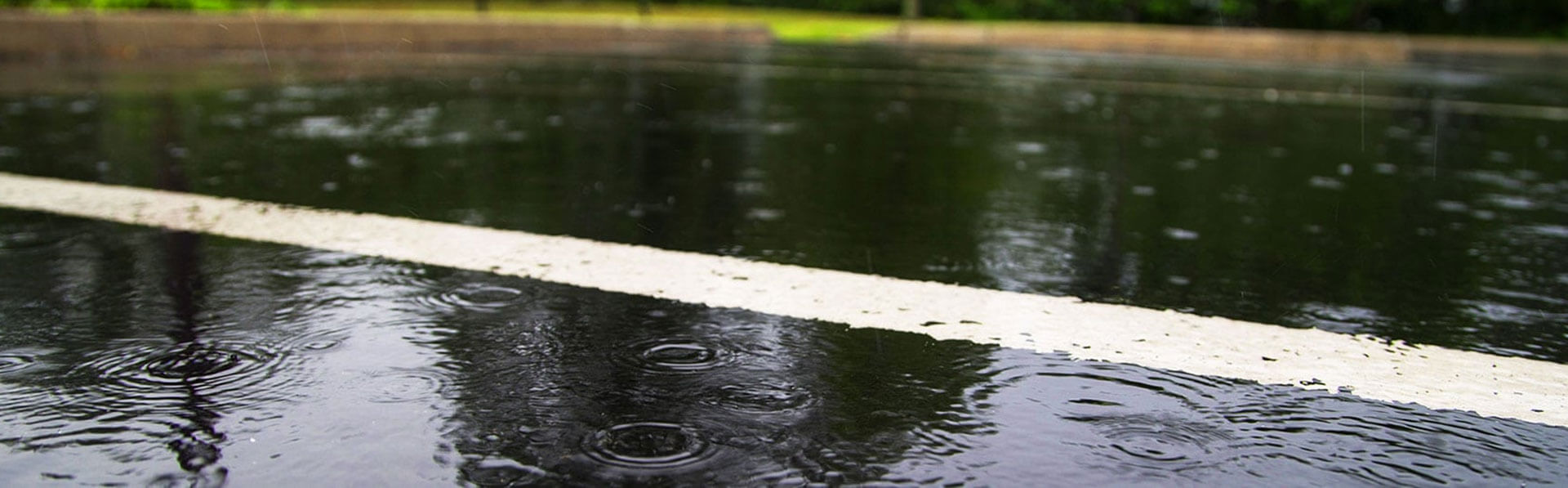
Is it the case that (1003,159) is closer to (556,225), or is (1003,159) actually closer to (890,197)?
(890,197)

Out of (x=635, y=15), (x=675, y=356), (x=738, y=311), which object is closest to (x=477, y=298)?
(x=738, y=311)

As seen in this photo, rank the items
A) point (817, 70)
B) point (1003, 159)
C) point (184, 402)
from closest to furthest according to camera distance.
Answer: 1. point (184, 402)
2. point (1003, 159)
3. point (817, 70)

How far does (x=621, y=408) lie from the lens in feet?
9.86

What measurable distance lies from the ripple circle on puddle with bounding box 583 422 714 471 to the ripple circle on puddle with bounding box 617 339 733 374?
0.44m

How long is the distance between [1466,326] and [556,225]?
304 centimetres

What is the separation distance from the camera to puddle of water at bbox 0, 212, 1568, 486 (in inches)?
105

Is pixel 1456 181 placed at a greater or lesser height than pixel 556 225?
lesser

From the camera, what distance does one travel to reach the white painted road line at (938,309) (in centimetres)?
339

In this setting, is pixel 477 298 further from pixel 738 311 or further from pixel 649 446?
pixel 649 446

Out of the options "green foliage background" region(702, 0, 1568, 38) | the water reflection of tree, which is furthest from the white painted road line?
"green foliage background" region(702, 0, 1568, 38)

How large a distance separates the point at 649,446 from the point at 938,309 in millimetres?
1457

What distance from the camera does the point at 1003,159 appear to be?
807 cm

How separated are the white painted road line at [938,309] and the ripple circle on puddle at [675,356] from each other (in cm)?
46

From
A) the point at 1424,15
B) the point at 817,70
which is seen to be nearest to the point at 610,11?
the point at 817,70
